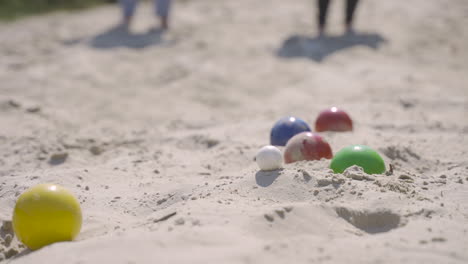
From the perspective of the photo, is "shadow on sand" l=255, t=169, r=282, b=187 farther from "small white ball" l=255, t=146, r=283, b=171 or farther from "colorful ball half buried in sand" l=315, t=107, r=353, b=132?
"colorful ball half buried in sand" l=315, t=107, r=353, b=132

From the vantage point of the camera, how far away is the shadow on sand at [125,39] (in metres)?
8.23

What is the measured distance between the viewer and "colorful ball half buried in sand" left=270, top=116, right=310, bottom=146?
4.63 m

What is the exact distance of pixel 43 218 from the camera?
3.03 meters

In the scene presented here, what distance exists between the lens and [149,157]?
187 inches

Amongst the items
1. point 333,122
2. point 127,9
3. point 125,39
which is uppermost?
point 127,9

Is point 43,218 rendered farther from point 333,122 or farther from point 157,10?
point 157,10

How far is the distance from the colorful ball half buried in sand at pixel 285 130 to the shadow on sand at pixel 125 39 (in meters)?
4.01

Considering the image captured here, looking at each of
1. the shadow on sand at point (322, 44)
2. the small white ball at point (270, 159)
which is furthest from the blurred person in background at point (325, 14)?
the small white ball at point (270, 159)

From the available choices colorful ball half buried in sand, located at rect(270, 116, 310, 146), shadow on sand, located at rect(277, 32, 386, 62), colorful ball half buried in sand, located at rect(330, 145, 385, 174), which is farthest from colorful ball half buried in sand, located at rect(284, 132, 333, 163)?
shadow on sand, located at rect(277, 32, 386, 62)

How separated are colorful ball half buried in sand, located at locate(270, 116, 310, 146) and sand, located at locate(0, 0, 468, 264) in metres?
0.28

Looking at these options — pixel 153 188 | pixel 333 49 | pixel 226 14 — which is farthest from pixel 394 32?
pixel 153 188

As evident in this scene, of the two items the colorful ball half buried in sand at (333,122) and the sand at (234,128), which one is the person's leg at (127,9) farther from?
the colorful ball half buried in sand at (333,122)

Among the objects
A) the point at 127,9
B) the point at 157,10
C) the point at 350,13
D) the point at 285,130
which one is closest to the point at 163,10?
the point at 157,10

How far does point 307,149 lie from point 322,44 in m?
4.25
